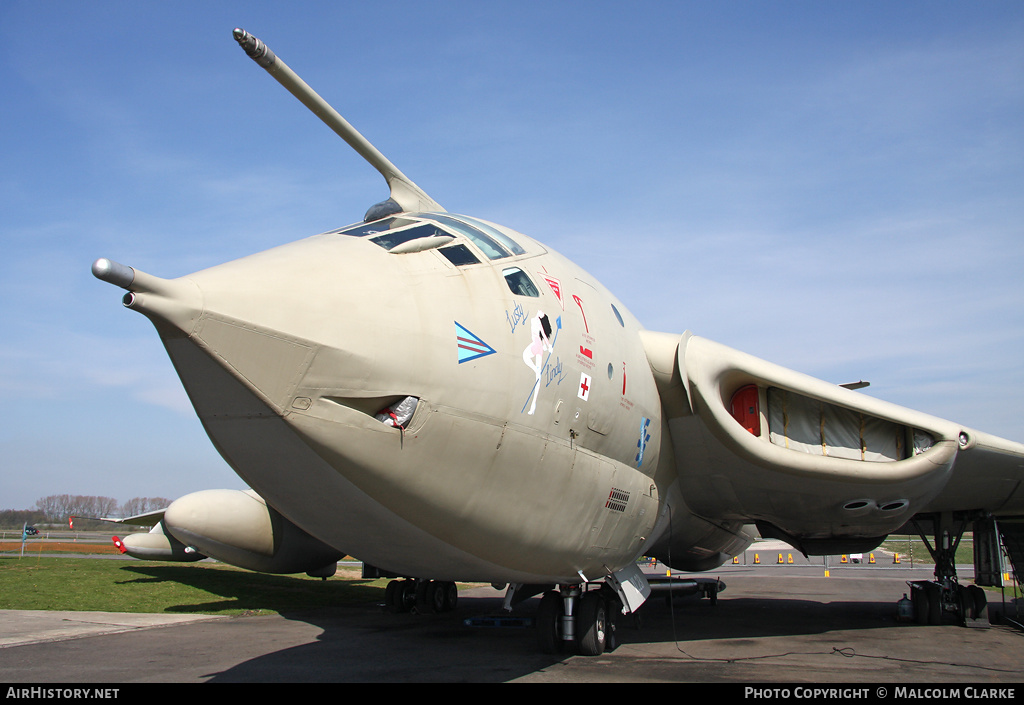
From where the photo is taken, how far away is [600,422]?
741cm

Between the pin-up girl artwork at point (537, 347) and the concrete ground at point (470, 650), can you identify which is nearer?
the pin-up girl artwork at point (537, 347)

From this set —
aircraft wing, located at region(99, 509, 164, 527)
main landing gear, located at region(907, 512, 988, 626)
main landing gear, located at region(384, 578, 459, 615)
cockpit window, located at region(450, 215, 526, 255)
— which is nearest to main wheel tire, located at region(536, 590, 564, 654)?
cockpit window, located at region(450, 215, 526, 255)

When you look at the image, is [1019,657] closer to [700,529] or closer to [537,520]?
[700,529]

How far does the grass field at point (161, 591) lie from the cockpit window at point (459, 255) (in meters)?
10.4

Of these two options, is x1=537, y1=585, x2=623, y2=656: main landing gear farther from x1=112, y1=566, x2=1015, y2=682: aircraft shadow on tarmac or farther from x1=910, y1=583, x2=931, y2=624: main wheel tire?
x1=910, y1=583, x2=931, y2=624: main wheel tire

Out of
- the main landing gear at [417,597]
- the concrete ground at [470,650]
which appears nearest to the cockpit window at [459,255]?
the concrete ground at [470,650]

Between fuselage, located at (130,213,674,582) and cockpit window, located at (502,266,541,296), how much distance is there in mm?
18

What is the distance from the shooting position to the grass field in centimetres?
1386

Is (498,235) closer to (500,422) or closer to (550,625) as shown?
(500,422)

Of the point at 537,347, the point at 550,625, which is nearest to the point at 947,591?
the point at 550,625

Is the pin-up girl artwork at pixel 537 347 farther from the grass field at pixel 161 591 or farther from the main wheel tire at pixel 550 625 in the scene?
the grass field at pixel 161 591

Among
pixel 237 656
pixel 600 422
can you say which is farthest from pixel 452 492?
pixel 237 656

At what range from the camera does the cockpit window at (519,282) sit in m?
6.65
